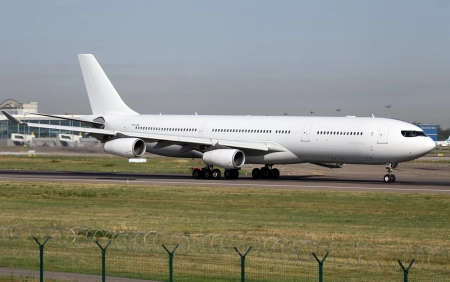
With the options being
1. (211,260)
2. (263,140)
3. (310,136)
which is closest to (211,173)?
(263,140)

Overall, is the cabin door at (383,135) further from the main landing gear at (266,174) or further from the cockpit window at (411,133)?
the main landing gear at (266,174)

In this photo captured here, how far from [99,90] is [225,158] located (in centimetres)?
1706

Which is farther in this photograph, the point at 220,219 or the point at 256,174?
the point at 256,174

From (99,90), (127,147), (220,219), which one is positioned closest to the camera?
(220,219)

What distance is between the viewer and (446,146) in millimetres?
181625

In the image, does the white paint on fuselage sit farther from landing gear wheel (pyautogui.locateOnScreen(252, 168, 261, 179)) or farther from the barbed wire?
the barbed wire

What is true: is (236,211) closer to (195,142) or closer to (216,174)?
(195,142)

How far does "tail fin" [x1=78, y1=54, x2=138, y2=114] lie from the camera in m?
65.6

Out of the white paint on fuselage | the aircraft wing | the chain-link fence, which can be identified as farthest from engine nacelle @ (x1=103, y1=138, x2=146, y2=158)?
the chain-link fence

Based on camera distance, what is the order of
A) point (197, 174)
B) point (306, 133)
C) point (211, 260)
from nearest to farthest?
1. point (211, 260)
2. point (306, 133)
3. point (197, 174)

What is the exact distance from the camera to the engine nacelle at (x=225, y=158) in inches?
2106

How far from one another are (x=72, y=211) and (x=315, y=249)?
579 inches

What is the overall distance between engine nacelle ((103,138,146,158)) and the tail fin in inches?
371

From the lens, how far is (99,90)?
65688 millimetres
